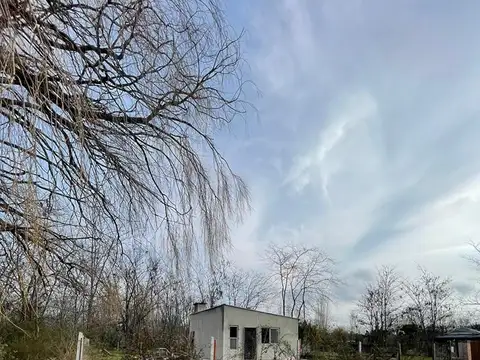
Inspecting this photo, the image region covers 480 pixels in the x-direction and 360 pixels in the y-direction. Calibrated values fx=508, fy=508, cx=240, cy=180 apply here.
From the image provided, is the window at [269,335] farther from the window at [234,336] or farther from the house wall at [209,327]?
→ the house wall at [209,327]

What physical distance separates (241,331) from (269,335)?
5.06 feet

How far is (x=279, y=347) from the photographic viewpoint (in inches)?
667

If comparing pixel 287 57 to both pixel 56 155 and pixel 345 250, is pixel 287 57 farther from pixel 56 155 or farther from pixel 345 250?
pixel 345 250

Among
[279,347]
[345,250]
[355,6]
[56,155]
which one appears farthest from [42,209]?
[279,347]

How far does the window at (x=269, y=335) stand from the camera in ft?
70.3

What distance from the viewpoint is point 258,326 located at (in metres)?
21.2

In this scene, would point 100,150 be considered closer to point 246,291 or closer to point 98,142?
point 98,142

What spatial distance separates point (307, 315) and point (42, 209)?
28.2m

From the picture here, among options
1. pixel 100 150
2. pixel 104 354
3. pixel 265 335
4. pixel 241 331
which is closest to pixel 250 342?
pixel 265 335

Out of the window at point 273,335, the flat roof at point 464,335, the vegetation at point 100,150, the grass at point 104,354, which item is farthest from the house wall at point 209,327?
the vegetation at point 100,150

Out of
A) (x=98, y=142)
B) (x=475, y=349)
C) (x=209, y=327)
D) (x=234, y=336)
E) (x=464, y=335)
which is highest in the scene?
(x=98, y=142)

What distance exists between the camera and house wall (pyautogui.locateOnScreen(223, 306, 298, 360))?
19392mm

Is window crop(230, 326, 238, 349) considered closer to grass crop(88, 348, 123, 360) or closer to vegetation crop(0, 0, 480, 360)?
grass crop(88, 348, 123, 360)

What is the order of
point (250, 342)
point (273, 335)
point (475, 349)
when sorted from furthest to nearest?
point (273, 335) → point (250, 342) → point (475, 349)
